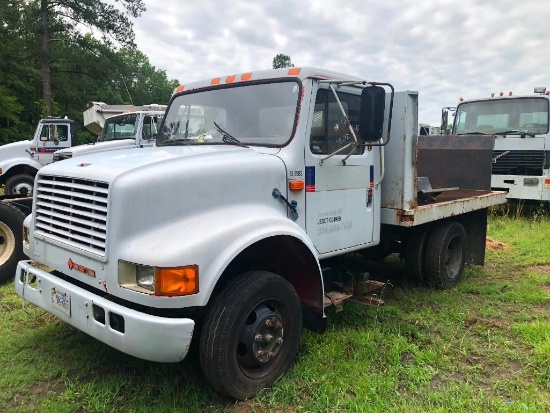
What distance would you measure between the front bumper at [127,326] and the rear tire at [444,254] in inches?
136

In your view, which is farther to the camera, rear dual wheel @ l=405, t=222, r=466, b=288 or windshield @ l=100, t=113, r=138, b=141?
windshield @ l=100, t=113, r=138, b=141

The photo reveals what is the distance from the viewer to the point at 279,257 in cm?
345

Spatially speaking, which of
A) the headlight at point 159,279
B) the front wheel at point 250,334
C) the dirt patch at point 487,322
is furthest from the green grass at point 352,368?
the headlight at point 159,279

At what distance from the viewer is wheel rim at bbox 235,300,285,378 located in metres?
2.95

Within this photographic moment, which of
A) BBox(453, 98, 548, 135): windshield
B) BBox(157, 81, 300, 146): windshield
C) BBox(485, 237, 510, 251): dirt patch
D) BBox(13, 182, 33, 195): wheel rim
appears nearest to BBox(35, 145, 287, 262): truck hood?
BBox(157, 81, 300, 146): windshield

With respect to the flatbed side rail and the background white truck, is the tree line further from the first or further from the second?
the flatbed side rail

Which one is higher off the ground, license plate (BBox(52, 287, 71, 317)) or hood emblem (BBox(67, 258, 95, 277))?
hood emblem (BBox(67, 258, 95, 277))

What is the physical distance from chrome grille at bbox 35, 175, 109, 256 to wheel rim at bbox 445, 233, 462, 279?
4.20 meters

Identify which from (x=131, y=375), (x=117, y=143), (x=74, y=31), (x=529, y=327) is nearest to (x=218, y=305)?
(x=131, y=375)

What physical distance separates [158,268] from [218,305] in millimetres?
489

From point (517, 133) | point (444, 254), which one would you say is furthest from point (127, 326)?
point (517, 133)

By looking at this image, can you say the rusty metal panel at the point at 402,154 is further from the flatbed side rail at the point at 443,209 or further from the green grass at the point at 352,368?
the green grass at the point at 352,368

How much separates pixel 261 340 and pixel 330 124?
5.72 feet

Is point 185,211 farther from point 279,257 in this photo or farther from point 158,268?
point 279,257
